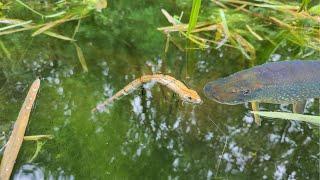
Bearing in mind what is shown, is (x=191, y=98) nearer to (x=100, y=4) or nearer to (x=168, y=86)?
(x=168, y=86)

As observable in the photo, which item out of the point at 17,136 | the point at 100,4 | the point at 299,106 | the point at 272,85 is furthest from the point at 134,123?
the point at 100,4

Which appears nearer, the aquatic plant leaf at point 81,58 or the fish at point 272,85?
the fish at point 272,85

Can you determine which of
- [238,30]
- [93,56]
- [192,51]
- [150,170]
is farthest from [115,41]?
[150,170]

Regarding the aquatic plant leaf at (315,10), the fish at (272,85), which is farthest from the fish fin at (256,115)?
the aquatic plant leaf at (315,10)

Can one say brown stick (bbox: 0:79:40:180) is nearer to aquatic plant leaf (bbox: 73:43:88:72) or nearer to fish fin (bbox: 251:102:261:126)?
aquatic plant leaf (bbox: 73:43:88:72)

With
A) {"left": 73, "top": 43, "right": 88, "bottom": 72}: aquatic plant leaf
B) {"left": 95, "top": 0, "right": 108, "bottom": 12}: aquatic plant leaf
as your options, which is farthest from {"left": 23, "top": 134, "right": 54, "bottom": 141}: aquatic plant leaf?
{"left": 95, "top": 0, "right": 108, "bottom": 12}: aquatic plant leaf

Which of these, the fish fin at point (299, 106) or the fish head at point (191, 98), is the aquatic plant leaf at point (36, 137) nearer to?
the fish head at point (191, 98)
